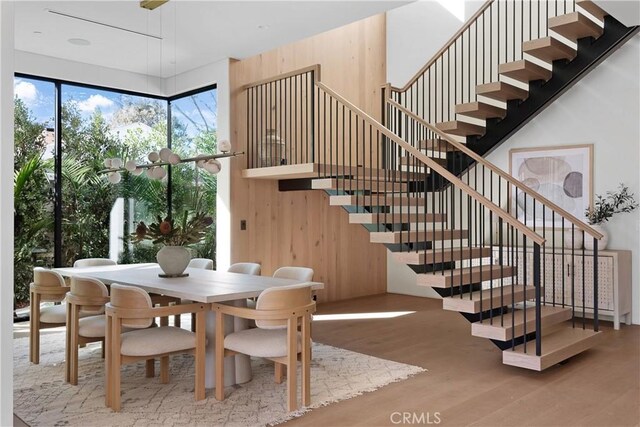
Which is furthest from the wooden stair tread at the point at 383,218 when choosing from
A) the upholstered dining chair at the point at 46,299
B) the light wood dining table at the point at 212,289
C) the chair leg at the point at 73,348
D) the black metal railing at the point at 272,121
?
the upholstered dining chair at the point at 46,299

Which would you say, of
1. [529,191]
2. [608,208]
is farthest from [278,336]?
[608,208]

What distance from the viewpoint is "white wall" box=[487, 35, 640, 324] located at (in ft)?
19.9

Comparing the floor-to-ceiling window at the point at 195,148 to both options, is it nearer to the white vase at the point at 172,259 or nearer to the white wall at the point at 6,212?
the white vase at the point at 172,259

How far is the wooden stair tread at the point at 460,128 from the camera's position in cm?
636

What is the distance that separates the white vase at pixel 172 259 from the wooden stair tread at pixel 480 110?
11.9ft

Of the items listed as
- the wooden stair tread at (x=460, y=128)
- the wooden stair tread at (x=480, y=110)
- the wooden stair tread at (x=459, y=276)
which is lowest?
the wooden stair tread at (x=459, y=276)

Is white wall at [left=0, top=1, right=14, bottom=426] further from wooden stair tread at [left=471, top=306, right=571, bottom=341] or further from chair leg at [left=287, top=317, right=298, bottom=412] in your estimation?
wooden stair tread at [left=471, top=306, right=571, bottom=341]

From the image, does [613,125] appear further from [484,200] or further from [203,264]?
[203,264]

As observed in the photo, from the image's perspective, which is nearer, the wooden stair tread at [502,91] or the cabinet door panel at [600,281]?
the cabinet door panel at [600,281]

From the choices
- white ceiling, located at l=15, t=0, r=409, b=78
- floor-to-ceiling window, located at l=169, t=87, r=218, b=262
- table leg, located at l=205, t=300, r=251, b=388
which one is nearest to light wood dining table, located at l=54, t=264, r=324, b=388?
table leg, located at l=205, t=300, r=251, b=388

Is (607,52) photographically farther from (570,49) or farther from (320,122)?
(320,122)

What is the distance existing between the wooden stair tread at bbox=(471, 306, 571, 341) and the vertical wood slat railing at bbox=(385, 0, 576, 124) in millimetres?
3280

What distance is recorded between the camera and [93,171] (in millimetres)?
6824

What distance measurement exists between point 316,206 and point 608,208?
3685 mm
